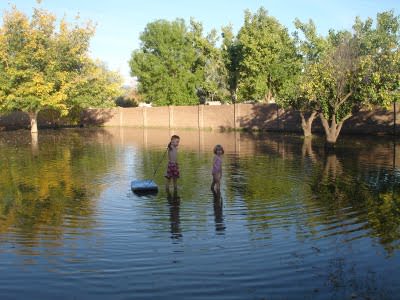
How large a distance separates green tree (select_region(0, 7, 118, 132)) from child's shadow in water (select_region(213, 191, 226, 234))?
2761 centimetres

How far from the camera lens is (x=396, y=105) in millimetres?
29453

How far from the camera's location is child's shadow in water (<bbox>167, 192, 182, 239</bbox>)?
806cm

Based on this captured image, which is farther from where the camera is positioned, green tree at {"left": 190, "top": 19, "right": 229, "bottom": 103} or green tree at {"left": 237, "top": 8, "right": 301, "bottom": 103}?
green tree at {"left": 190, "top": 19, "right": 229, "bottom": 103}

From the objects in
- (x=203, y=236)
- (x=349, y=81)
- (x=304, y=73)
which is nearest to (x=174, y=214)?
(x=203, y=236)

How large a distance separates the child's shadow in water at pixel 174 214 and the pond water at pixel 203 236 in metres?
0.02

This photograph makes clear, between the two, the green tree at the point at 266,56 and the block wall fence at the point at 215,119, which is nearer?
the block wall fence at the point at 215,119

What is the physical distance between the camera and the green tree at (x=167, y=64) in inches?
2062

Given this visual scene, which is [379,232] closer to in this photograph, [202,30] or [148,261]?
[148,261]

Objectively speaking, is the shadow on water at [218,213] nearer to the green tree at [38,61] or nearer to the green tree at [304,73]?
the green tree at [304,73]

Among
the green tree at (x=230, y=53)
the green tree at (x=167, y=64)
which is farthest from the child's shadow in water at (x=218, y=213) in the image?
the green tree at (x=167, y=64)

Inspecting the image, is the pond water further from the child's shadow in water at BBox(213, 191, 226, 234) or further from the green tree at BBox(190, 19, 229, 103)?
the green tree at BBox(190, 19, 229, 103)

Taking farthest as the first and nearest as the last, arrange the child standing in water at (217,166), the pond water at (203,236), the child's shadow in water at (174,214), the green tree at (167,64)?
the green tree at (167,64), the child standing in water at (217,166), the child's shadow in water at (174,214), the pond water at (203,236)

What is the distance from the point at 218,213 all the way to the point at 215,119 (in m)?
35.0

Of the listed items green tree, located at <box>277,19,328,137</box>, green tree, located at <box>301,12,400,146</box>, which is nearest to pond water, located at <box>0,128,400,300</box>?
green tree, located at <box>301,12,400,146</box>
